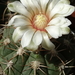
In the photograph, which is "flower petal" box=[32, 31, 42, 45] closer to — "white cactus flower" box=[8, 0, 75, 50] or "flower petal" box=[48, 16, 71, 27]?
"white cactus flower" box=[8, 0, 75, 50]

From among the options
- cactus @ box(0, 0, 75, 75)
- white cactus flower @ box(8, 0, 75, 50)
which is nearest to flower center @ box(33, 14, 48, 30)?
white cactus flower @ box(8, 0, 75, 50)

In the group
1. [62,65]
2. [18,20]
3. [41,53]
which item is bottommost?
[62,65]

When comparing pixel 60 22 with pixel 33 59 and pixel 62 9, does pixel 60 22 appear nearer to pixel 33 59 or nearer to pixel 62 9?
pixel 62 9

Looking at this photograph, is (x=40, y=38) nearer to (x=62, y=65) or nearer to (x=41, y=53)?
(x=41, y=53)

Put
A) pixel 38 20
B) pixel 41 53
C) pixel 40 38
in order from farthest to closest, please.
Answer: pixel 41 53 < pixel 38 20 < pixel 40 38

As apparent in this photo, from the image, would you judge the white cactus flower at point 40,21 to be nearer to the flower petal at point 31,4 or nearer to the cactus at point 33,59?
the flower petal at point 31,4

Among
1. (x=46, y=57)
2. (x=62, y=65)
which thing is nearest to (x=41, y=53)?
(x=46, y=57)
